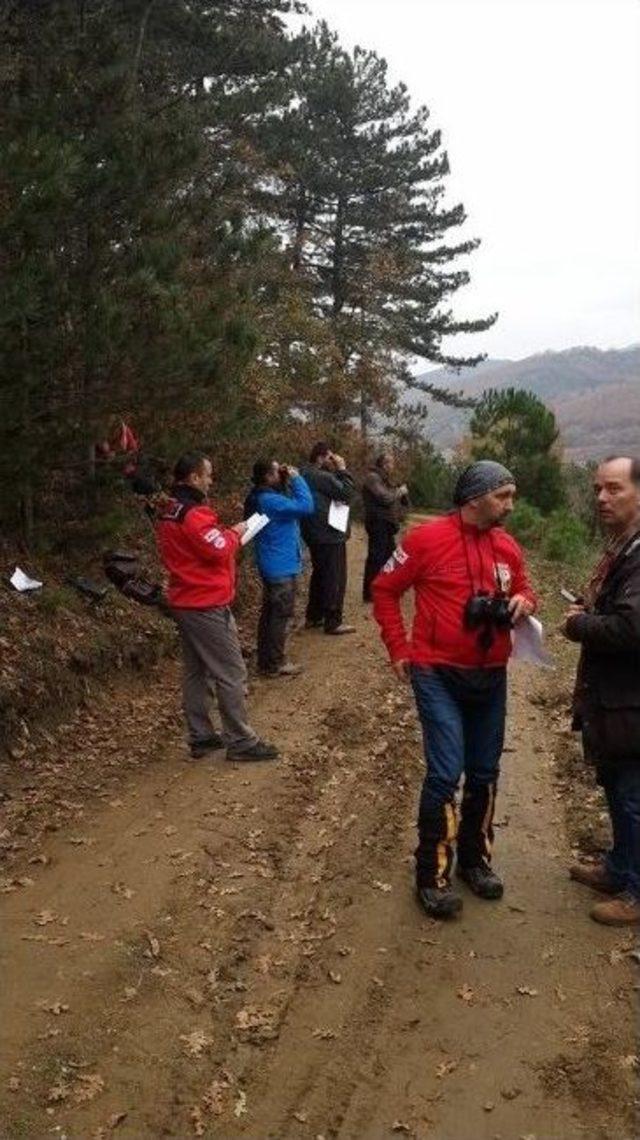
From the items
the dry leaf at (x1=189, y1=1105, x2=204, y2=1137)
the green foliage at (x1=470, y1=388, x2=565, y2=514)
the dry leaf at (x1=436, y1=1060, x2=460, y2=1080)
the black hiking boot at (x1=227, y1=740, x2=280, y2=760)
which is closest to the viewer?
the dry leaf at (x1=189, y1=1105, x2=204, y2=1137)

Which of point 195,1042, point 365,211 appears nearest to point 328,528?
point 195,1042

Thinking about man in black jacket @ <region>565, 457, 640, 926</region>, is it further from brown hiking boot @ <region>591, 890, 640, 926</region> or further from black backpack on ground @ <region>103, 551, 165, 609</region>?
black backpack on ground @ <region>103, 551, 165, 609</region>

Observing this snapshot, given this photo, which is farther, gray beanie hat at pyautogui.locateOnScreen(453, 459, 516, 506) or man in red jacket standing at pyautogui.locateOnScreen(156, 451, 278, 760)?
man in red jacket standing at pyautogui.locateOnScreen(156, 451, 278, 760)

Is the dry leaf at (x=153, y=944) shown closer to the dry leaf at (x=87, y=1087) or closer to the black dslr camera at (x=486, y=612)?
the dry leaf at (x=87, y=1087)

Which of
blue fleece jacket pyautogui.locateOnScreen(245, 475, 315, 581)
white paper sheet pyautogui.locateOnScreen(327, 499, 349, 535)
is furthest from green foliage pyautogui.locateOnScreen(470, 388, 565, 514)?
blue fleece jacket pyautogui.locateOnScreen(245, 475, 315, 581)

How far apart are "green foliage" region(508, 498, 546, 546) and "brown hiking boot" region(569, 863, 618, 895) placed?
14.9 metres

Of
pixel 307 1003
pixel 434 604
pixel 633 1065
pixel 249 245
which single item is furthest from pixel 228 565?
pixel 249 245

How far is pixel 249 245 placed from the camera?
9.16m

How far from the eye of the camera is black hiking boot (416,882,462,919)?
4.34 metres

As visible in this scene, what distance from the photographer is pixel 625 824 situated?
171 inches

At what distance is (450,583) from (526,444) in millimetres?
18434

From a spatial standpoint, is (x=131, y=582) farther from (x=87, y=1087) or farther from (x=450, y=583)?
(x=87, y=1087)

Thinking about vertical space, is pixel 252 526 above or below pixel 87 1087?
above

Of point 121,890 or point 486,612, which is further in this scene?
point 121,890
